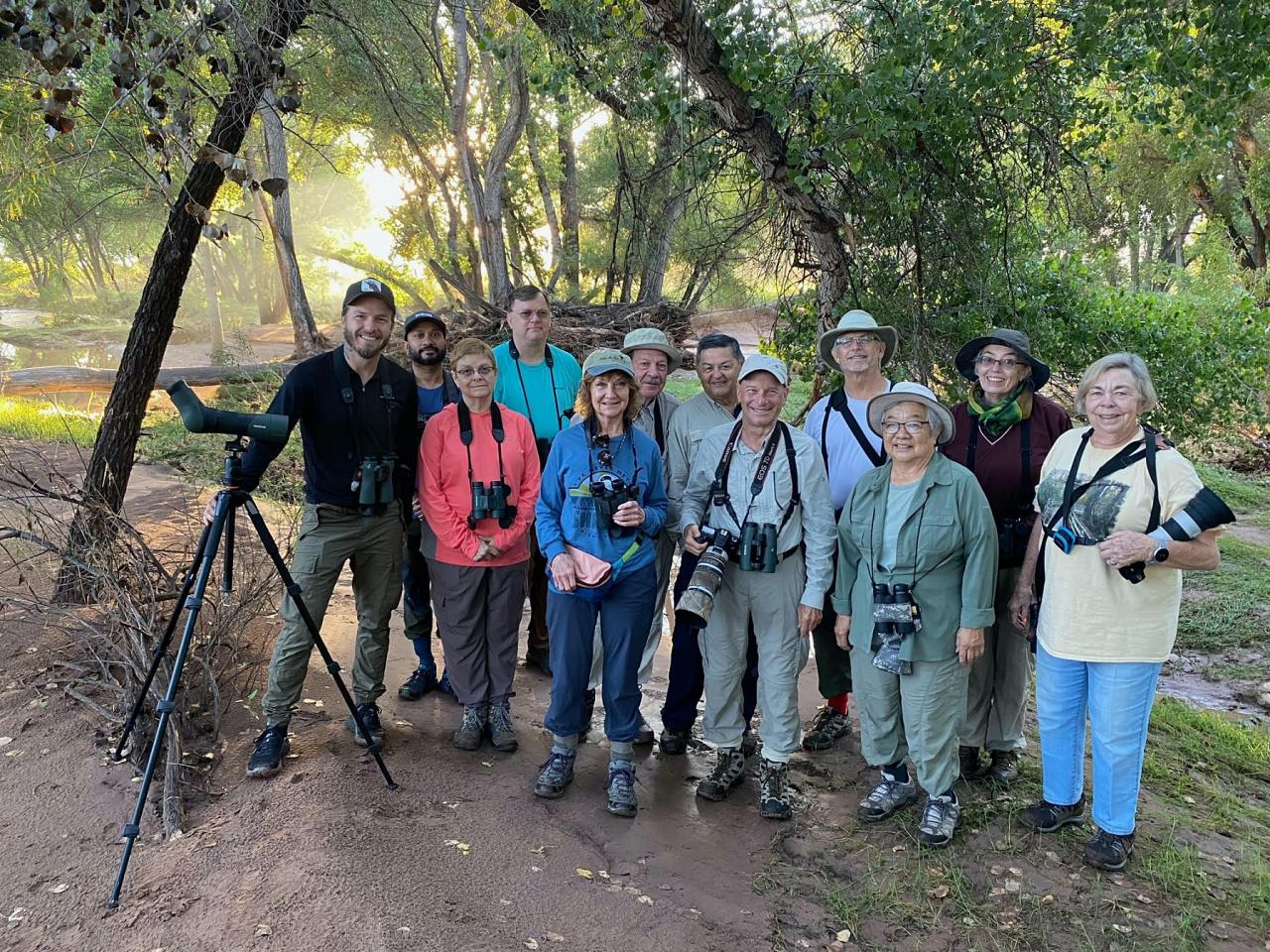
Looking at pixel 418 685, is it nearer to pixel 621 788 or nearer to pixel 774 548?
pixel 621 788

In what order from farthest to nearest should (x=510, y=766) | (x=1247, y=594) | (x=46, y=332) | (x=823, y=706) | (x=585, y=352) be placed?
(x=46, y=332), (x=585, y=352), (x=1247, y=594), (x=823, y=706), (x=510, y=766)

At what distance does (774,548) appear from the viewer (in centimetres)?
371

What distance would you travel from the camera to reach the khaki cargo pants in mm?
3789

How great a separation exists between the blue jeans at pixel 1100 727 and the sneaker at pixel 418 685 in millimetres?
3255

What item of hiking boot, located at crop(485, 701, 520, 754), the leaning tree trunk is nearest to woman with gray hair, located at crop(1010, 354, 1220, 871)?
hiking boot, located at crop(485, 701, 520, 754)

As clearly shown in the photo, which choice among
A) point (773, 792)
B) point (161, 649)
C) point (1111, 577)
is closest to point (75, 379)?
point (161, 649)

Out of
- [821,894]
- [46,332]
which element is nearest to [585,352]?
[821,894]

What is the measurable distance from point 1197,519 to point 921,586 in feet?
3.41

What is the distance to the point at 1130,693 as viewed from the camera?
3.35m

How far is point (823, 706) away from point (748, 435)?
199 centimetres

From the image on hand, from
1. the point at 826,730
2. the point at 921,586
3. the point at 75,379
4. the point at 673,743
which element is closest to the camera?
the point at 921,586

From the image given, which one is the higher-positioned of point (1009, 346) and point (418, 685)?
point (1009, 346)

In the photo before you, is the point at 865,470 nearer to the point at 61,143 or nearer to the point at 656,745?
the point at 656,745

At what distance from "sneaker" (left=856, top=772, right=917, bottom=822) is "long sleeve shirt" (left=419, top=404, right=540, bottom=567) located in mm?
2086
